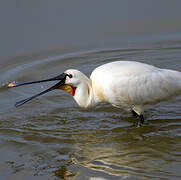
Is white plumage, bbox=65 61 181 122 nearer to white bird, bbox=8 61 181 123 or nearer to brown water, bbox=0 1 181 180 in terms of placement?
white bird, bbox=8 61 181 123

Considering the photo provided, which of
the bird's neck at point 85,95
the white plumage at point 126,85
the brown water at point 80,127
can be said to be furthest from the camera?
the bird's neck at point 85,95

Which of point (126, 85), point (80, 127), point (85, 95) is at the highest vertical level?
point (126, 85)

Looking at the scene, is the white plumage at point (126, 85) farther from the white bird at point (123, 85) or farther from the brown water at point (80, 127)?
the brown water at point (80, 127)

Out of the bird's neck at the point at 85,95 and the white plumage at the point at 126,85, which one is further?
the bird's neck at the point at 85,95

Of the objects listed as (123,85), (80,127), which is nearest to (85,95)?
(80,127)

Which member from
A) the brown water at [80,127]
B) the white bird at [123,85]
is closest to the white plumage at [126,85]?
the white bird at [123,85]

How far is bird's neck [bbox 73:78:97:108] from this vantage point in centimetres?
749

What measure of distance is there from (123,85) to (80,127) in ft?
3.60

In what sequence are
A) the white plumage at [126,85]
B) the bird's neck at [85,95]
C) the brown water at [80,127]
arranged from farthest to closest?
the bird's neck at [85,95] → the white plumage at [126,85] → the brown water at [80,127]

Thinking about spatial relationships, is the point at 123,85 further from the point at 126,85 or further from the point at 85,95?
the point at 85,95

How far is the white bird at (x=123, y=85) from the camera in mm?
7270

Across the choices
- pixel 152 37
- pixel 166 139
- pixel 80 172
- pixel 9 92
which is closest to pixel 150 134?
pixel 166 139

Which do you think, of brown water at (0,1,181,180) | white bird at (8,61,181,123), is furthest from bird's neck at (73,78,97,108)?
brown water at (0,1,181,180)

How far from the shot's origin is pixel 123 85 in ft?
23.9
